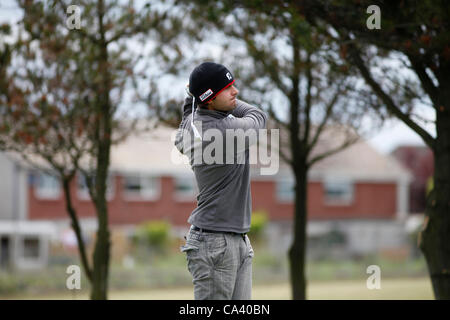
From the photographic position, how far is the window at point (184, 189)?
30984mm

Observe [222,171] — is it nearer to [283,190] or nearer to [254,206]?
[254,206]

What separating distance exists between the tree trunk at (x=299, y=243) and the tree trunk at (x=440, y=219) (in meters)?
3.28

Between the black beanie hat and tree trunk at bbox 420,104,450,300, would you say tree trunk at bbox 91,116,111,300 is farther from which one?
the black beanie hat

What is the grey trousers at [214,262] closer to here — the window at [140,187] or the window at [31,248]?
the window at [31,248]

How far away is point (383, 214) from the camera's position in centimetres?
3391

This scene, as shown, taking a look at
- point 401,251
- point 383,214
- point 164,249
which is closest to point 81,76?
point 164,249

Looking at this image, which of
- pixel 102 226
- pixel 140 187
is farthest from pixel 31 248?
pixel 102 226

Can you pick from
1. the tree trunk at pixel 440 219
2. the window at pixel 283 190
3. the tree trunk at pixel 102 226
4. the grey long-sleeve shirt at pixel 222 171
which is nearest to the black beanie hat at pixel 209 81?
the grey long-sleeve shirt at pixel 222 171

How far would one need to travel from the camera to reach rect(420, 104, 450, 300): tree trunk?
606cm

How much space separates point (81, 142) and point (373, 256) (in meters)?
19.3

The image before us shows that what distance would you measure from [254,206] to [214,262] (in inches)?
1130

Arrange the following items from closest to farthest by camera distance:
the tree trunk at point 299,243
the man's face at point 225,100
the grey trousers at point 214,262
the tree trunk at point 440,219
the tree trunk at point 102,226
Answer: the grey trousers at point 214,262
the man's face at point 225,100
the tree trunk at point 440,219
the tree trunk at point 102,226
the tree trunk at point 299,243

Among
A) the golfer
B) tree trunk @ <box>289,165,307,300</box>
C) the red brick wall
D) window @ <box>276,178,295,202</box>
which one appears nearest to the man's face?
the golfer
